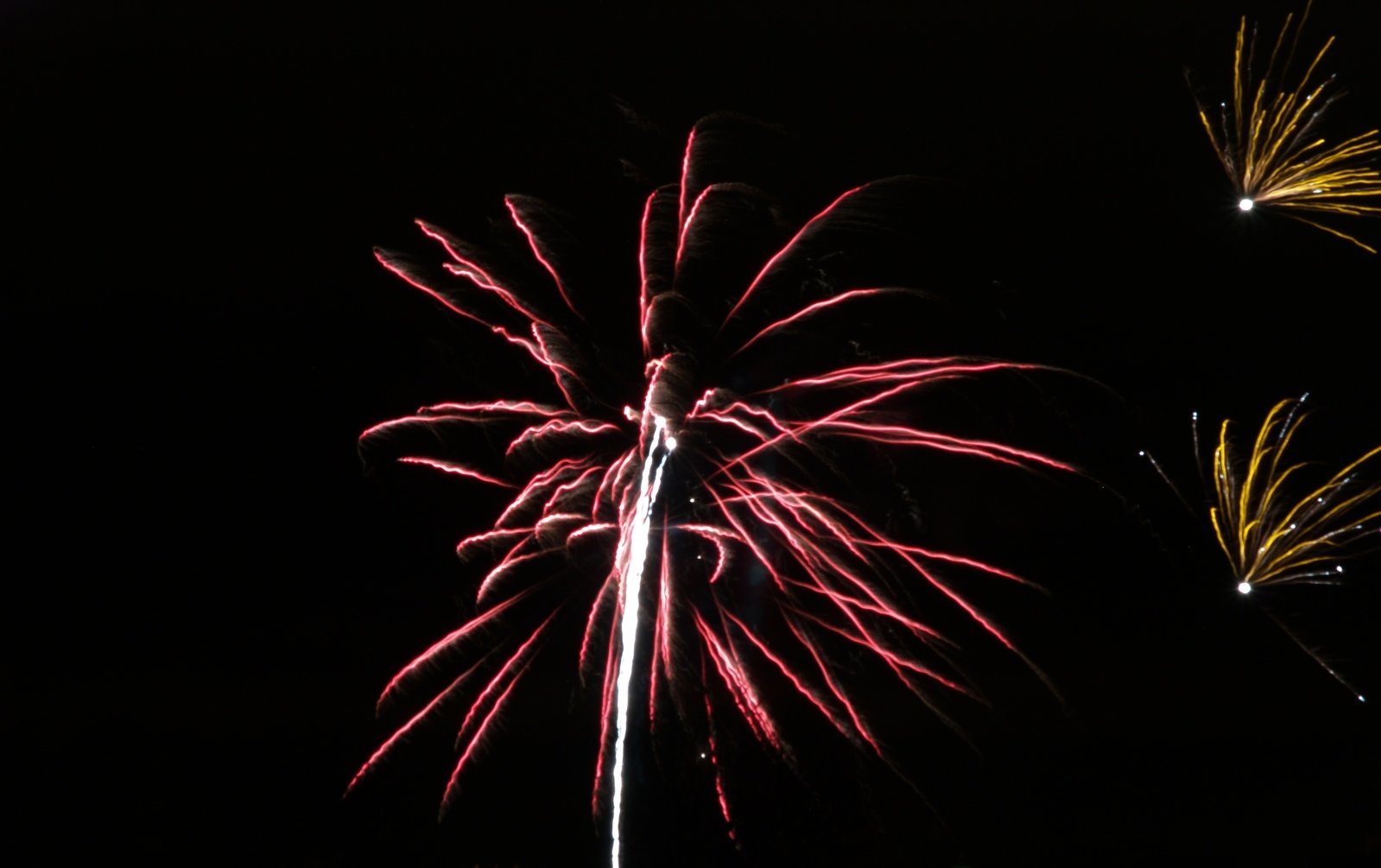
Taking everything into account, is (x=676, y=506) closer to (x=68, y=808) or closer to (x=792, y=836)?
(x=792, y=836)

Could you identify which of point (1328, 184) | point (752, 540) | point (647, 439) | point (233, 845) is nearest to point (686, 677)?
point (752, 540)

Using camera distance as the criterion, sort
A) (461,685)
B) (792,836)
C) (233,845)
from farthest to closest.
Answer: (233,845), (792,836), (461,685)

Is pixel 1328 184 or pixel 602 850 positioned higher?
pixel 1328 184

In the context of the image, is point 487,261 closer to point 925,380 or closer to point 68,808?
point 925,380

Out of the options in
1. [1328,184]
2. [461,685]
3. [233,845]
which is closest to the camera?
[1328,184]

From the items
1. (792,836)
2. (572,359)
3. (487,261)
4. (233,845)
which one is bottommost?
(792,836)

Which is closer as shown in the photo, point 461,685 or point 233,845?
point 461,685
